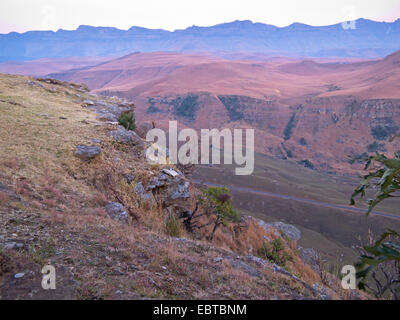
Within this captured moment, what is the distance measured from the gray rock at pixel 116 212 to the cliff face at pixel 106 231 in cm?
2

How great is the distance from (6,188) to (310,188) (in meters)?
35.4

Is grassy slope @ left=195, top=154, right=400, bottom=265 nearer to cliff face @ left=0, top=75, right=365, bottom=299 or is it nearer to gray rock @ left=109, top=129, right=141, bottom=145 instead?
cliff face @ left=0, top=75, right=365, bottom=299

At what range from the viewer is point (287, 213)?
25625 millimetres

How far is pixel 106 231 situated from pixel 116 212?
3.94 ft

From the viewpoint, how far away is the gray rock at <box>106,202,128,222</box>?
5588mm

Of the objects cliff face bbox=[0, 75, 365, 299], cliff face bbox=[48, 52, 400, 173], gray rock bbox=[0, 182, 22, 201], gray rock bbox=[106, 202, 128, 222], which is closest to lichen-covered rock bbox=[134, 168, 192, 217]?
cliff face bbox=[0, 75, 365, 299]

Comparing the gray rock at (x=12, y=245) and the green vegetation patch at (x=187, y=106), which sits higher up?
the green vegetation patch at (x=187, y=106)

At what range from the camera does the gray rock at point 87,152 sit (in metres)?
7.66

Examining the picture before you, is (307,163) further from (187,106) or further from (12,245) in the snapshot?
(12,245)

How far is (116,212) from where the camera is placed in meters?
5.73

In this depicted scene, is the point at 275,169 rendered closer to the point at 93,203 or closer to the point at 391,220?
the point at 391,220

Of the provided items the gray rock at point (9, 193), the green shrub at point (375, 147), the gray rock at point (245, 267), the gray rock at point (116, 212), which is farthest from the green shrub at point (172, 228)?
the green shrub at point (375, 147)

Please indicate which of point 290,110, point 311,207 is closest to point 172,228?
point 311,207

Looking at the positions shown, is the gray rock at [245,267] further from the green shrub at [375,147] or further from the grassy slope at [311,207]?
the green shrub at [375,147]
